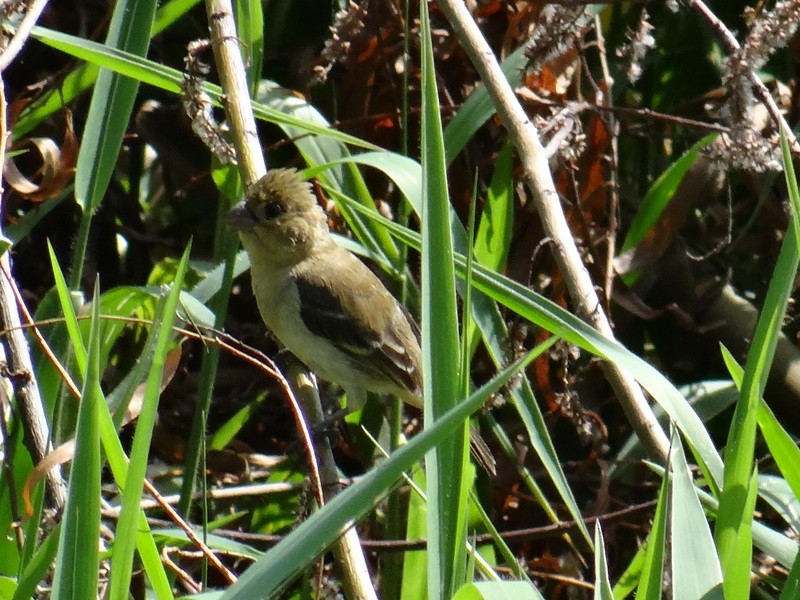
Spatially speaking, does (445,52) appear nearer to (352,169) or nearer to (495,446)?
(352,169)

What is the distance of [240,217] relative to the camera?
3.06 m

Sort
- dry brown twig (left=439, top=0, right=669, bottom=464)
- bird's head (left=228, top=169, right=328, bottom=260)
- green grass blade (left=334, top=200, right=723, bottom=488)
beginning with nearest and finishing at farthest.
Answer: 1. green grass blade (left=334, top=200, right=723, bottom=488)
2. dry brown twig (left=439, top=0, right=669, bottom=464)
3. bird's head (left=228, top=169, right=328, bottom=260)

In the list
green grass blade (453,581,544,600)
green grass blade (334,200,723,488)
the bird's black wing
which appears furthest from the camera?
the bird's black wing

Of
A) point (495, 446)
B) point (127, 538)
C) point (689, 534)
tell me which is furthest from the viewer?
point (495, 446)

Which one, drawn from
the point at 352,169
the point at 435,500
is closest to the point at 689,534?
the point at 435,500

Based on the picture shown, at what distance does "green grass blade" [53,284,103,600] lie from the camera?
1.51m

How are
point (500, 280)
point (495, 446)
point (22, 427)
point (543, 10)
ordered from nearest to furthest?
point (500, 280), point (22, 427), point (543, 10), point (495, 446)

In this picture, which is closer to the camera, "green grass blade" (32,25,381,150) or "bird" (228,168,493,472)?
"green grass blade" (32,25,381,150)

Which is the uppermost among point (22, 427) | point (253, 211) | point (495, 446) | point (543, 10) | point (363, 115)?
point (543, 10)

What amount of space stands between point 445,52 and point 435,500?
2.00 metres

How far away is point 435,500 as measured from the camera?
1663 mm

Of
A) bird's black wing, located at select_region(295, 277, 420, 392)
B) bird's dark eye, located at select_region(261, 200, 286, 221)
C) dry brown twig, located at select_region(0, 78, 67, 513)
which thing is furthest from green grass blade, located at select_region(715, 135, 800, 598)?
bird's black wing, located at select_region(295, 277, 420, 392)

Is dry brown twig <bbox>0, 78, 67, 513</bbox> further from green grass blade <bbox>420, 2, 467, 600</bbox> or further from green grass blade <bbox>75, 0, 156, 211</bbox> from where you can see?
green grass blade <bbox>420, 2, 467, 600</bbox>

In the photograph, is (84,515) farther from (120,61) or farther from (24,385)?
(120,61)
